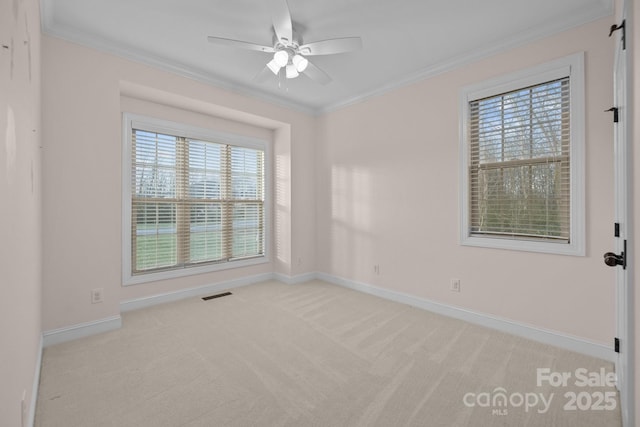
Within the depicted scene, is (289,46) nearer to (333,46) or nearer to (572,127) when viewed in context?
(333,46)

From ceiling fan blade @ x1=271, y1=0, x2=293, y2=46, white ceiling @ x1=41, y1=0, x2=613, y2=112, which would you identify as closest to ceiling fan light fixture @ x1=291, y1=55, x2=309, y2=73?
ceiling fan blade @ x1=271, y1=0, x2=293, y2=46

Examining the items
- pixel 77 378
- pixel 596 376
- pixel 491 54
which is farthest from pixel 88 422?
pixel 491 54

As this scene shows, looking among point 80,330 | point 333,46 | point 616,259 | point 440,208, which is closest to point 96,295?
point 80,330

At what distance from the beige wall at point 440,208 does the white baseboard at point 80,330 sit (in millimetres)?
2789

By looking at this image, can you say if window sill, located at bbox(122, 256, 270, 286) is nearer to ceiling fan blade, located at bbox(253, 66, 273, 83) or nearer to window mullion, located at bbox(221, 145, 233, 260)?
window mullion, located at bbox(221, 145, 233, 260)

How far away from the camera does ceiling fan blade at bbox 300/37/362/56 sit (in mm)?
2212

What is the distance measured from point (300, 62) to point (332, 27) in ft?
1.33

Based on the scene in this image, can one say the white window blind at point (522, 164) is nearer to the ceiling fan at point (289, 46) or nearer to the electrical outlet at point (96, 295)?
the ceiling fan at point (289, 46)

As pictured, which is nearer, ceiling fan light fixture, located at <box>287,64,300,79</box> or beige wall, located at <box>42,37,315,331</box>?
beige wall, located at <box>42,37,315,331</box>

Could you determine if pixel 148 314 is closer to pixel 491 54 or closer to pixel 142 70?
pixel 142 70

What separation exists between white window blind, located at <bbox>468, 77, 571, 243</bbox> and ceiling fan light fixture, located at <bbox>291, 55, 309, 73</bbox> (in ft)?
5.90

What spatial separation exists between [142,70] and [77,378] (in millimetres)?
2852

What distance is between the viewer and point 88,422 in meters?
1.58

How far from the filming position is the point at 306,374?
2033mm
